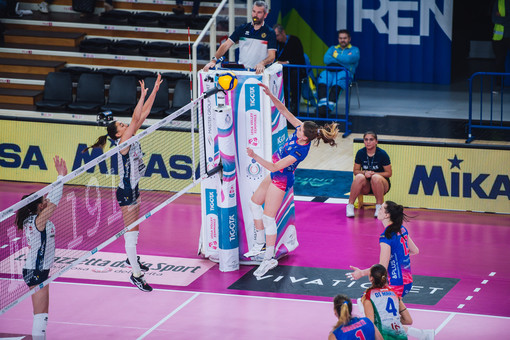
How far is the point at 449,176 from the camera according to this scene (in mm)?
13742

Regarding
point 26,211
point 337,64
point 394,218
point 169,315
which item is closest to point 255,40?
point 337,64

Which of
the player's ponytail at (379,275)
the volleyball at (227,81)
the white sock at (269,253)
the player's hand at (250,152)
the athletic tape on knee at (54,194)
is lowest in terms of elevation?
the white sock at (269,253)

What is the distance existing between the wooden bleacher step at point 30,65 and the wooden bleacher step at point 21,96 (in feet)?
2.19

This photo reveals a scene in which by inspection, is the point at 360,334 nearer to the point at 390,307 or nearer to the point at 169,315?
the point at 390,307

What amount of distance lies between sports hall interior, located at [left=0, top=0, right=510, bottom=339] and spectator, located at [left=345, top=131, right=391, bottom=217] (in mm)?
372

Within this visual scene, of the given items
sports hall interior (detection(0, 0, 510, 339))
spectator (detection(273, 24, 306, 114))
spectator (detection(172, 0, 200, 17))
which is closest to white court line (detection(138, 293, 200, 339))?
sports hall interior (detection(0, 0, 510, 339))

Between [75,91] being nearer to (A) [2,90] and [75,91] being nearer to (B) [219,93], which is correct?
(A) [2,90]

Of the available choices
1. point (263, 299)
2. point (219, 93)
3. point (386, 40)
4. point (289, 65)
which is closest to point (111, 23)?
point (289, 65)

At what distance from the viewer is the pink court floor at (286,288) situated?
983cm

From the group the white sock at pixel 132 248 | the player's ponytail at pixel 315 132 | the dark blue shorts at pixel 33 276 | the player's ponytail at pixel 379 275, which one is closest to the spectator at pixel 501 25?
the player's ponytail at pixel 315 132

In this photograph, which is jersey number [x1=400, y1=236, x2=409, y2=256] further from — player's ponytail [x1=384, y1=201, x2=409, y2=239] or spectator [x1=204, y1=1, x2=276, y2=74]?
spectator [x1=204, y1=1, x2=276, y2=74]

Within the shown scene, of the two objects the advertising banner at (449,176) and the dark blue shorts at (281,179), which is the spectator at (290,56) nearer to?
the advertising banner at (449,176)

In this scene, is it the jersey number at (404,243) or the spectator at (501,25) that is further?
the spectator at (501,25)

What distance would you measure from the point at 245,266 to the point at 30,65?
10.1 metres
